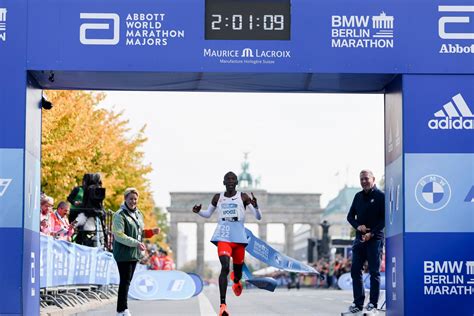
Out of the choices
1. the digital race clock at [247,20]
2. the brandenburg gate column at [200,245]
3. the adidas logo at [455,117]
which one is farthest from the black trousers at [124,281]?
the brandenburg gate column at [200,245]

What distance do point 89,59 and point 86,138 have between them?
22329 millimetres

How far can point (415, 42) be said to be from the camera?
15219 mm

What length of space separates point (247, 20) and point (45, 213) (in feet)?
23.8

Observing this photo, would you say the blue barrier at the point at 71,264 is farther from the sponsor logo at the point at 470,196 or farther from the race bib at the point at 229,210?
the sponsor logo at the point at 470,196

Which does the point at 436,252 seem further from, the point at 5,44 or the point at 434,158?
the point at 5,44

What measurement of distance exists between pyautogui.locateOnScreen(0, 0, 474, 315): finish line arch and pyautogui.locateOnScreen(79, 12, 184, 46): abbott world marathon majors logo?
0.01 m

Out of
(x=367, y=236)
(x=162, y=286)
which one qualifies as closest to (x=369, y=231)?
(x=367, y=236)

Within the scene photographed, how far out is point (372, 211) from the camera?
17250 millimetres

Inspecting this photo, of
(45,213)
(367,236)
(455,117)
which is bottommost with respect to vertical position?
(367,236)

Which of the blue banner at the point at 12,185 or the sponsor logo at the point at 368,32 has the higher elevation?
the sponsor logo at the point at 368,32

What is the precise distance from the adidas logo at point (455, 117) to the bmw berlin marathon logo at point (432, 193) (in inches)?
25.1

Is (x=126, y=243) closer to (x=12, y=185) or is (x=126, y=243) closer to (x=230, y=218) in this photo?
(x=230, y=218)

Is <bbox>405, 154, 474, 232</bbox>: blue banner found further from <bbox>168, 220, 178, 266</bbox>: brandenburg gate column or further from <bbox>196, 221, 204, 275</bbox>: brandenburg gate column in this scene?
<bbox>196, 221, 204, 275</bbox>: brandenburg gate column

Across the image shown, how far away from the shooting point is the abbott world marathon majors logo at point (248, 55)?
1514 cm
